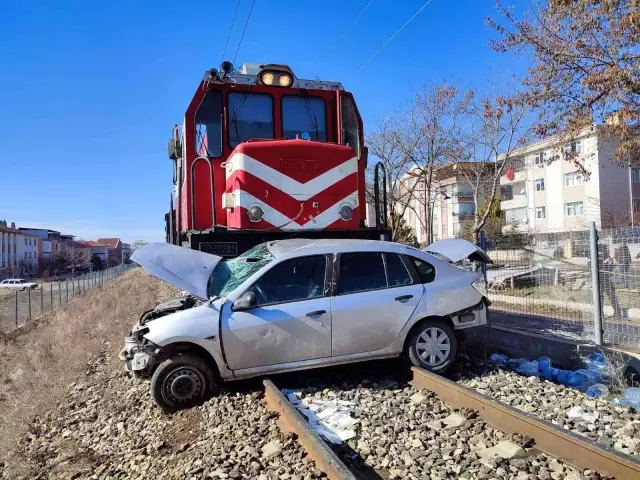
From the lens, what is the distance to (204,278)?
5906mm

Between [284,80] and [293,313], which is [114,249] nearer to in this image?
[284,80]


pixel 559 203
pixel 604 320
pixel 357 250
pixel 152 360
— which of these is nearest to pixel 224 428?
pixel 152 360

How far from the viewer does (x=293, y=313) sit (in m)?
5.46

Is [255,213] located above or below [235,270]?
above

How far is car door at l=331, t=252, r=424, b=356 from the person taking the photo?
18.4 feet

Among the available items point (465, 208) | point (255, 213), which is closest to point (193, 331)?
point (255, 213)

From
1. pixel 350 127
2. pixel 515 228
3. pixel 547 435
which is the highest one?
pixel 350 127

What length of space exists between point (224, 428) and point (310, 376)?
163 centimetres

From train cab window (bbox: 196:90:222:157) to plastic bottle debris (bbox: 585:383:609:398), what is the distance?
5.83m

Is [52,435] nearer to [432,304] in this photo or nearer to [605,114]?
[432,304]

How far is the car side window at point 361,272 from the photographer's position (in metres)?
5.83

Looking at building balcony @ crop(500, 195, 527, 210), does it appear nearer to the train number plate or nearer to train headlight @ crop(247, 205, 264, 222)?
train headlight @ crop(247, 205, 264, 222)

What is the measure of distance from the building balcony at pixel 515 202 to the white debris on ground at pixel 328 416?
49.9 metres

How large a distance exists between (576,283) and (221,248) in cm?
588
